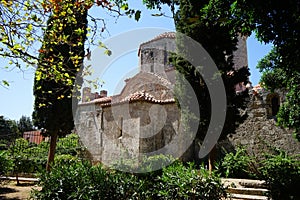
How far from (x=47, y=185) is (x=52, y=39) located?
2.92 m

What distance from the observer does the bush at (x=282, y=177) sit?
5250 millimetres

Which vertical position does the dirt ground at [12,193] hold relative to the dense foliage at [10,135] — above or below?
below

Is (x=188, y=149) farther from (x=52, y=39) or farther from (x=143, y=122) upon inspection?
(x=52, y=39)

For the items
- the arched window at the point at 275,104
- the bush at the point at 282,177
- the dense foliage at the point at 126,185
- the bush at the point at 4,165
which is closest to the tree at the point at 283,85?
the bush at the point at 282,177

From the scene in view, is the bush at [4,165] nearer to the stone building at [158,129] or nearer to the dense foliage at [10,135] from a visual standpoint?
the dense foliage at [10,135]

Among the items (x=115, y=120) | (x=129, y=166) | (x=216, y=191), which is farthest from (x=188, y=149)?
(x=216, y=191)

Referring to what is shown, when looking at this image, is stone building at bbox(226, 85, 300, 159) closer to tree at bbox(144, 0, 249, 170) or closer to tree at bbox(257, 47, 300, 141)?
tree at bbox(257, 47, 300, 141)

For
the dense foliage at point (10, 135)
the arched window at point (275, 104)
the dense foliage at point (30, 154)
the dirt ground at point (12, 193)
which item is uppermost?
the arched window at point (275, 104)

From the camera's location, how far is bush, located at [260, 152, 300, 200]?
5.25m

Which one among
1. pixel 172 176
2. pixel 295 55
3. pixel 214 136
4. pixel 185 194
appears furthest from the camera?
pixel 214 136

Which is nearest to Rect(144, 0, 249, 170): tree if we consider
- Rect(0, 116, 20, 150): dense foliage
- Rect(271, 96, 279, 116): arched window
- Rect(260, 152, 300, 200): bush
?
Rect(260, 152, 300, 200): bush

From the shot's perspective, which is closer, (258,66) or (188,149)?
(258,66)

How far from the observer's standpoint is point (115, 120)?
470 inches

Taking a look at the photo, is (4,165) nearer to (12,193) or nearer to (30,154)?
(12,193)
